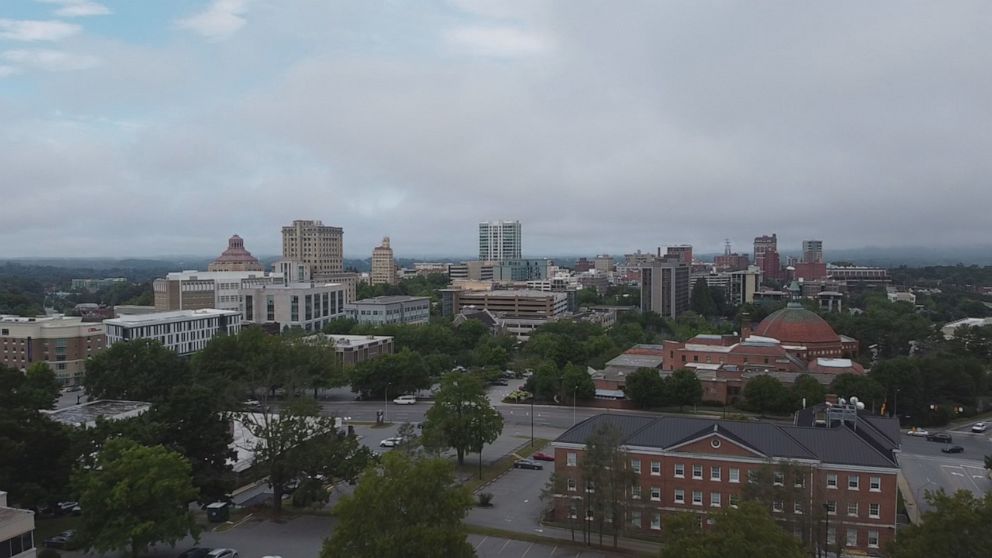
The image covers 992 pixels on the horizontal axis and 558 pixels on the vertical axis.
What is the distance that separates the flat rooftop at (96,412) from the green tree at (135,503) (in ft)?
42.5

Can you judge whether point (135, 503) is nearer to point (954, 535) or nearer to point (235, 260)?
point (954, 535)

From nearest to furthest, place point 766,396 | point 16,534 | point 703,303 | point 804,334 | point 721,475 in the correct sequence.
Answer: point 16,534
point 721,475
point 766,396
point 804,334
point 703,303

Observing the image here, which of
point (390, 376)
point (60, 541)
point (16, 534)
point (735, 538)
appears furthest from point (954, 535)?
point (390, 376)

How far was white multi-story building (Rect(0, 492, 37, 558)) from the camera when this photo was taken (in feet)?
79.5

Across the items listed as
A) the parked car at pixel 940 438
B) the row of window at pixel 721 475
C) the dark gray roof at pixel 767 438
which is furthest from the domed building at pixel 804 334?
the row of window at pixel 721 475

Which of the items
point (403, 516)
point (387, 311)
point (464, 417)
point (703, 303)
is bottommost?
point (703, 303)

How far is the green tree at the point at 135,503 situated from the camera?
2733 cm

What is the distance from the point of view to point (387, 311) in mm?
107125

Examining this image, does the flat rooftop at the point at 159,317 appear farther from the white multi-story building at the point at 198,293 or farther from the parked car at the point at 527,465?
the parked car at the point at 527,465

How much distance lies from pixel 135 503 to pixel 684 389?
43.1 meters

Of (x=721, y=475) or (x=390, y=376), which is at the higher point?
(x=721, y=475)

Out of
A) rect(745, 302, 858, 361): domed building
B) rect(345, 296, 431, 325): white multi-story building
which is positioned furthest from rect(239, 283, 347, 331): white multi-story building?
rect(745, 302, 858, 361): domed building

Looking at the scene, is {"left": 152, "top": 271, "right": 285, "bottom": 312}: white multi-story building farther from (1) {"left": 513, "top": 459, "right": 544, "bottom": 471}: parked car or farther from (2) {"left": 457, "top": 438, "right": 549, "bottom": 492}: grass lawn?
(1) {"left": 513, "top": 459, "right": 544, "bottom": 471}: parked car

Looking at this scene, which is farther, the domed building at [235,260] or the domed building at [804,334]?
the domed building at [235,260]
